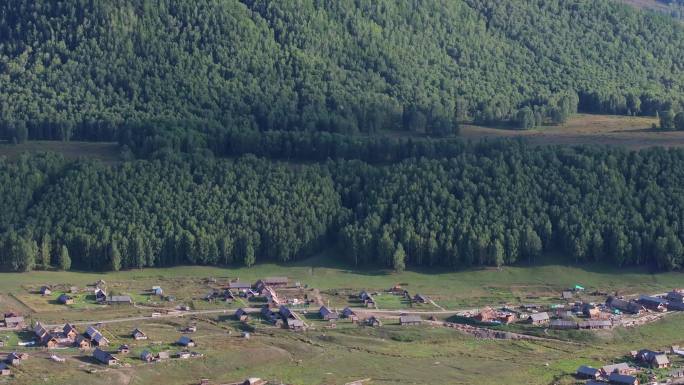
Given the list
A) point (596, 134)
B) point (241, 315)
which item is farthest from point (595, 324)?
point (596, 134)

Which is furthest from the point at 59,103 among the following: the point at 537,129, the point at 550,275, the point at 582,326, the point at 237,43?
the point at 582,326

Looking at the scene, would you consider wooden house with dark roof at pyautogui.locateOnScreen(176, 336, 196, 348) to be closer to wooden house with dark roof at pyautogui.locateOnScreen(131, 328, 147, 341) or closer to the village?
the village

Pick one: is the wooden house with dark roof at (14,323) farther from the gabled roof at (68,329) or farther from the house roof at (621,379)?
the house roof at (621,379)

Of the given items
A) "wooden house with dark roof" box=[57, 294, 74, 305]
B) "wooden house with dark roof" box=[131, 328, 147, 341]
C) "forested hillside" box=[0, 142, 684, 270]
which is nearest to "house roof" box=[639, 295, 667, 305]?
"forested hillside" box=[0, 142, 684, 270]

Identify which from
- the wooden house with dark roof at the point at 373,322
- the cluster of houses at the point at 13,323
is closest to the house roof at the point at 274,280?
the wooden house with dark roof at the point at 373,322

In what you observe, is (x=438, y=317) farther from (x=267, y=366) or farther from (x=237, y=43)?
(x=237, y=43)

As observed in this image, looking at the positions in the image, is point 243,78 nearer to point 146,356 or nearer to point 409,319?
point 409,319
